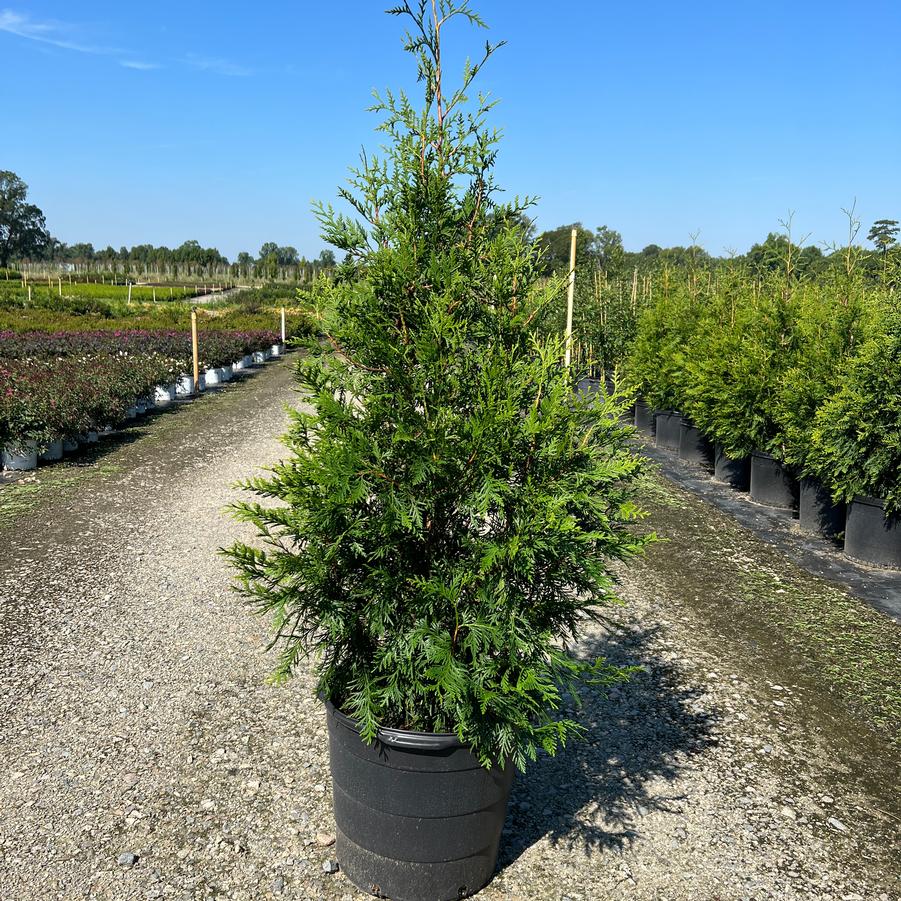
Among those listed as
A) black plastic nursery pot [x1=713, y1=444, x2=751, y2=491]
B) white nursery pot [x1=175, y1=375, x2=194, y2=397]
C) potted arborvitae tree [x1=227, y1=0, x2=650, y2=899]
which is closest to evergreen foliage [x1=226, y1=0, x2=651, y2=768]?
potted arborvitae tree [x1=227, y1=0, x2=650, y2=899]

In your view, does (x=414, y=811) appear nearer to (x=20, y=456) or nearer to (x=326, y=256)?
(x=20, y=456)

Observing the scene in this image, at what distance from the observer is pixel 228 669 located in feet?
15.7

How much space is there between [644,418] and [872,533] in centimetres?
796

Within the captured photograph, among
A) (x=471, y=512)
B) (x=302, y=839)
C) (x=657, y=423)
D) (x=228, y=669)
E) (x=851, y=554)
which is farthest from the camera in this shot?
(x=657, y=423)

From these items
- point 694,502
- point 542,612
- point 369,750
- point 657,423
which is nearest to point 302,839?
point 369,750

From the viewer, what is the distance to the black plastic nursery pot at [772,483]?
356 inches

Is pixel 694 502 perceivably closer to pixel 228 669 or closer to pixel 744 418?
pixel 744 418

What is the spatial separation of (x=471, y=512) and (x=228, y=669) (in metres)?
2.83

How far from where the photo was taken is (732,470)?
1034 cm

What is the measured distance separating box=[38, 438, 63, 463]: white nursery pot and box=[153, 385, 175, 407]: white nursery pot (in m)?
5.45

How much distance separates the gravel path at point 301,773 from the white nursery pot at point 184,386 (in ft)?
39.4

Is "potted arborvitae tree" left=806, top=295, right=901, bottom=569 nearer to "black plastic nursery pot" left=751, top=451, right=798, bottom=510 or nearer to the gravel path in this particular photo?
"black plastic nursery pot" left=751, top=451, right=798, bottom=510

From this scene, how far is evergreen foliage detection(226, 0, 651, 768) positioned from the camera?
266cm

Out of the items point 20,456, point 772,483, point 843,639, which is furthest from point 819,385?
point 20,456
